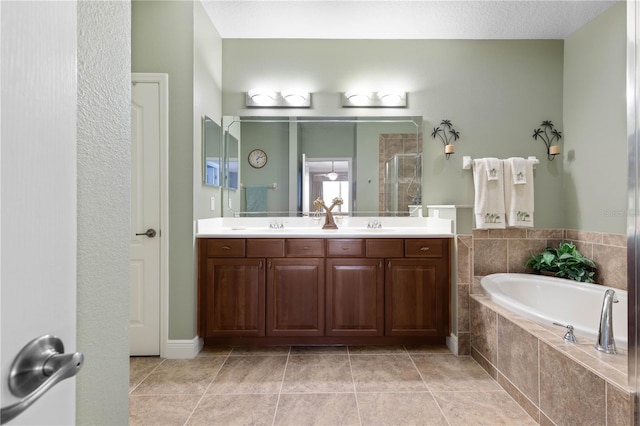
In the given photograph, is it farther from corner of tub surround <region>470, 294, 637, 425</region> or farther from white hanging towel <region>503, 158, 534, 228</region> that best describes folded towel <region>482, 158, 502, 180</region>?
corner of tub surround <region>470, 294, 637, 425</region>

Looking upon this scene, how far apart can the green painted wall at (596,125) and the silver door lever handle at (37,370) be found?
326 cm

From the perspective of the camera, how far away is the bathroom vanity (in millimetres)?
2430

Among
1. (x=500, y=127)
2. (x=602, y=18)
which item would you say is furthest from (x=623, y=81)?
(x=500, y=127)

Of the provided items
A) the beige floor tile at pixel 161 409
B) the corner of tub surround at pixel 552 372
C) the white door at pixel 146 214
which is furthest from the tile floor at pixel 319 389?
the white door at pixel 146 214

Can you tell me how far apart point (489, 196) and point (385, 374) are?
1776 mm

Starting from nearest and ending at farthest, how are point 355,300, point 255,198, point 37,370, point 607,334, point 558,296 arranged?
point 37,370 → point 607,334 → point 355,300 → point 558,296 → point 255,198

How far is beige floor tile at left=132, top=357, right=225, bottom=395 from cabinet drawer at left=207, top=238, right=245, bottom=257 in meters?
0.76

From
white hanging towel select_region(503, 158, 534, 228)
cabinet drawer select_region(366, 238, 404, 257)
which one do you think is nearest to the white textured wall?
cabinet drawer select_region(366, 238, 404, 257)

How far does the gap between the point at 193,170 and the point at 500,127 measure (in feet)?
9.00

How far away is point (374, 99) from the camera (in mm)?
3021

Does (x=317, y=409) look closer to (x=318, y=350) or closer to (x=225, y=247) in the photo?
(x=318, y=350)

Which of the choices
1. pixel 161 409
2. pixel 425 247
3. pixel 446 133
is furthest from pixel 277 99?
pixel 161 409

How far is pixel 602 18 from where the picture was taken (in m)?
2.61

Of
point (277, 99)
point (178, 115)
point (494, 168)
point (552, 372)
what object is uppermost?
point (277, 99)
